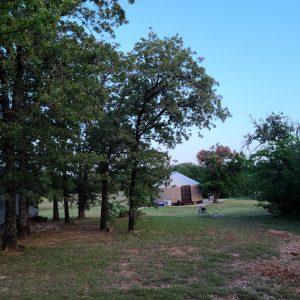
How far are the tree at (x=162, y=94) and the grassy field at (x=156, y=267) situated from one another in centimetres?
321

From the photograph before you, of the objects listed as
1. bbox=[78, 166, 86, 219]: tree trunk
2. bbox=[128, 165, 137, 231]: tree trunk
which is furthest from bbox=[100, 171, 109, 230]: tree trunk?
bbox=[78, 166, 86, 219]: tree trunk

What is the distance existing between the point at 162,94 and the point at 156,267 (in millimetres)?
7346

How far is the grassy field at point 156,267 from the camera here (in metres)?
5.64

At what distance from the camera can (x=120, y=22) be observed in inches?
398

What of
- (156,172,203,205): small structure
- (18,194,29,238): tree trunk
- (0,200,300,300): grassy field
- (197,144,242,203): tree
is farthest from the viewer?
(156,172,203,205): small structure

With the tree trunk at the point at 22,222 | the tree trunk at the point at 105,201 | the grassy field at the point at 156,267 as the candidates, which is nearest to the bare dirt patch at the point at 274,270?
the grassy field at the point at 156,267

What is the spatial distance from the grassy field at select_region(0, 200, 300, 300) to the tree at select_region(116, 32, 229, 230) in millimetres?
3205

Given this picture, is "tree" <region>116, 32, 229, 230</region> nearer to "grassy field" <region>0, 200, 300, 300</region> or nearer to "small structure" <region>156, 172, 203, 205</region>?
"grassy field" <region>0, 200, 300, 300</region>

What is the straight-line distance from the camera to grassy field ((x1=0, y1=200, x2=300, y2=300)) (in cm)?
564

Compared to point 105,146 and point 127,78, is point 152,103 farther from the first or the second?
point 105,146

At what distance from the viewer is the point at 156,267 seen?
7449mm

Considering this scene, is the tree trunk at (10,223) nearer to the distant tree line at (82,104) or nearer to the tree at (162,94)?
the distant tree line at (82,104)

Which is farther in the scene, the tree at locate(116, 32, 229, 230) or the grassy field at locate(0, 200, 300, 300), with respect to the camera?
the tree at locate(116, 32, 229, 230)

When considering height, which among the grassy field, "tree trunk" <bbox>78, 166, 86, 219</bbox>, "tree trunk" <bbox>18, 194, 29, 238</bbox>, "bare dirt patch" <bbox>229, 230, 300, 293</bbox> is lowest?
"bare dirt patch" <bbox>229, 230, 300, 293</bbox>
